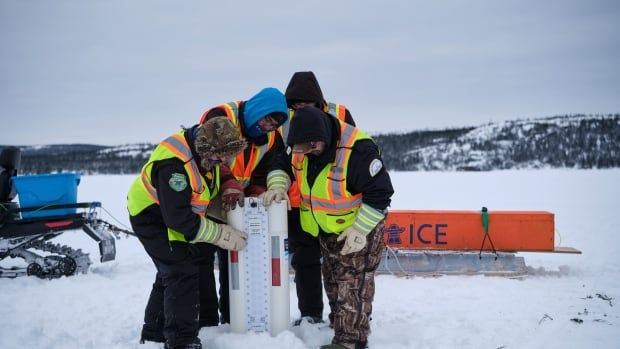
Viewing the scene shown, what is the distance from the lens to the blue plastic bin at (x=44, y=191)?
521 cm

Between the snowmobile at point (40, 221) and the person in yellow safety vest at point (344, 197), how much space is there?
2.97 metres

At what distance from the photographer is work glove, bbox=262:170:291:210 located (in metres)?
3.00

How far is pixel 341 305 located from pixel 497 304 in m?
1.76

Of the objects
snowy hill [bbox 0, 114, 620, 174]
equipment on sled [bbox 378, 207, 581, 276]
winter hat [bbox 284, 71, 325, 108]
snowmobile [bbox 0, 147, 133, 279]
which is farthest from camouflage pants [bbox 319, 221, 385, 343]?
snowy hill [bbox 0, 114, 620, 174]

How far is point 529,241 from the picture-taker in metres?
4.94

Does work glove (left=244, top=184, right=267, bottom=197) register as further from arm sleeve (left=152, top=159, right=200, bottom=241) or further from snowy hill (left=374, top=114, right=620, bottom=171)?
snowy hill (left=374, top=114, right=620, bottom=171)

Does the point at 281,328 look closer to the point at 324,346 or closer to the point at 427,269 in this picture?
the point at 324,346

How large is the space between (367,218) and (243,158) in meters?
1.02

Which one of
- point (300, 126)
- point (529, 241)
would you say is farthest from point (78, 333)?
point (529, 241)

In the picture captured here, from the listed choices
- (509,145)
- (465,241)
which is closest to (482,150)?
(509,145)

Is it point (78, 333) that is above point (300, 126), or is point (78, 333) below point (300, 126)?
below

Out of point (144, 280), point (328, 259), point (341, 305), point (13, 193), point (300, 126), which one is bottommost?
point (144, 280)

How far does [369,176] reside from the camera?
282 centimetres

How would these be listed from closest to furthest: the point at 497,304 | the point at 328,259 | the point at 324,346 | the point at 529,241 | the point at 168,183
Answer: the point at 168,183 → the point at 324,346 → the point at 328,259 → the point at 497,304 → the point at 529,241
